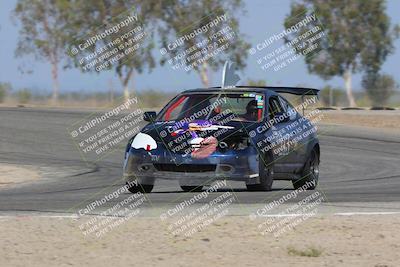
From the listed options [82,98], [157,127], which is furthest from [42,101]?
[157,127]

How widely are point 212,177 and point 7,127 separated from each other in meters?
18.7

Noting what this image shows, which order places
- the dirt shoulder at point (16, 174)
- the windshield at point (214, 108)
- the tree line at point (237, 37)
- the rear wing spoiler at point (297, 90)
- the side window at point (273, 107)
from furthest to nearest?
the tree line at point (237, 37) → the dirt shoulder at point (16, 174) → the rear wing spoiler at point (297, 90) → the side window at point (273, 107) → the windshield at point (214, 108)

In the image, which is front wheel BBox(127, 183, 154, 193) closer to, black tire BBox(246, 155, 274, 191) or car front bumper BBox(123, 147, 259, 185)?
car front bumper BBox(123, 147, 259, 185)

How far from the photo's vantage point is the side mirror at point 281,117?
1431 centimetres

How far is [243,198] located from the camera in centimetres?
1314

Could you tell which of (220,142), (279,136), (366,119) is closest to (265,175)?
(279,136)

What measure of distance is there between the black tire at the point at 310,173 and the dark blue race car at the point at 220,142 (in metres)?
0.06

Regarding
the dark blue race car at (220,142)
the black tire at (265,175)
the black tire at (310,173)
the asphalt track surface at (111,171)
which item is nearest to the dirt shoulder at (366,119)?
the asphalt track surface at (111,171)

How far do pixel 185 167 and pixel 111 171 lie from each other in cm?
696

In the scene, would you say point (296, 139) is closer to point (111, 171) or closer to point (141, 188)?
point (141, 188)

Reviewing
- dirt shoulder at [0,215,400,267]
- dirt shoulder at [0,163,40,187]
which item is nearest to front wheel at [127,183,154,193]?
dirt shoulder at [0,215,400,267]

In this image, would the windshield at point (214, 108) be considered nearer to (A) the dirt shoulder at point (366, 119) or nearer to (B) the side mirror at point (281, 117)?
(B) the side mirror at point (281, 117)

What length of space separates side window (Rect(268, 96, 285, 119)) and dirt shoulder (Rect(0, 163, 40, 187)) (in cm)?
526

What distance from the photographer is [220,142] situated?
1311 cm
